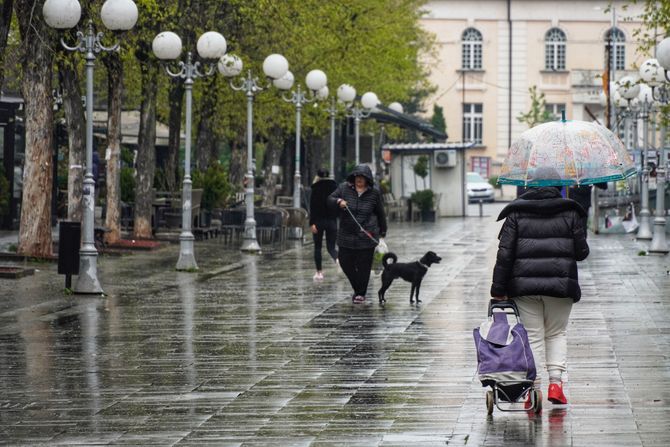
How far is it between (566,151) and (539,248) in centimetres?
333

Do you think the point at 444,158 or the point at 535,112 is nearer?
the point at 444,158

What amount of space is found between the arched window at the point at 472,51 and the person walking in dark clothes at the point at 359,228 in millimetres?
68731

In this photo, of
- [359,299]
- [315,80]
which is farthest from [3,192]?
[359,299]

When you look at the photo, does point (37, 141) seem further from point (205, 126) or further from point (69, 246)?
point (205, 126)

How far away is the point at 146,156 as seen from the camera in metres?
29.7

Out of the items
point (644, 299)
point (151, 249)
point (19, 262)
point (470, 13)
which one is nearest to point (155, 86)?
point (151, 249)

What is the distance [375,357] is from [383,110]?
1355 inches

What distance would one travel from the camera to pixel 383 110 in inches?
1858

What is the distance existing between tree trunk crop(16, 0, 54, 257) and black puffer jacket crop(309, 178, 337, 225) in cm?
417

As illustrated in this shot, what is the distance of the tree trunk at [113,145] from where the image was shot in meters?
27.7

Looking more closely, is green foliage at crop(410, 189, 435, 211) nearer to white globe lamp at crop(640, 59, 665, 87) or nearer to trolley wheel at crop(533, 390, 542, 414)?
white globe lamp at crop(640, 59, 665, 87)

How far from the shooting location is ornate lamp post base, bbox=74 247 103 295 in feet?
63.3

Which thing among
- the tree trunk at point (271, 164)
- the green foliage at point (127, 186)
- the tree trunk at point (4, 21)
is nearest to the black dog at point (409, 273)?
the tree trunk at point (4, 21)

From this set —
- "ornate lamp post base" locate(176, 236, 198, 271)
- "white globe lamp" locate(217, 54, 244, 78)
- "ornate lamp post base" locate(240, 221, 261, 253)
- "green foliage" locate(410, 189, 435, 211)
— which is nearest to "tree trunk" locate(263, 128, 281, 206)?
"green foliage" locate(410, 189, 435, 211)
